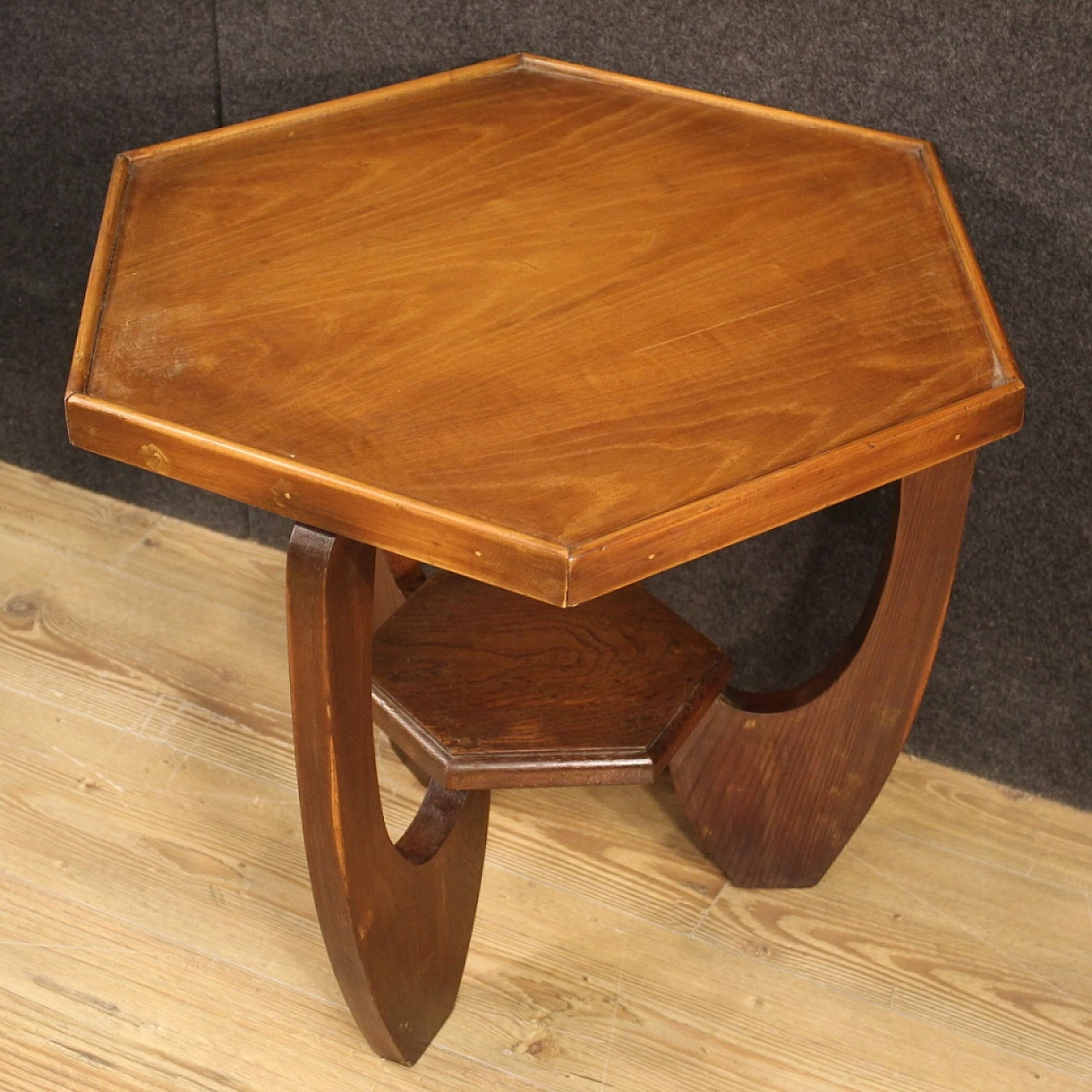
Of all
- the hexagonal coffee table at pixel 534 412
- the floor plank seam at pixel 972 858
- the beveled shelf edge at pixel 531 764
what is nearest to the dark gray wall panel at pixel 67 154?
the hexagonal coffee table at pixel 534 412

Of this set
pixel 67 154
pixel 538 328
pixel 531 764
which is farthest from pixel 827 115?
pixel 67 154

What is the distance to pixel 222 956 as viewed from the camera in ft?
3.78

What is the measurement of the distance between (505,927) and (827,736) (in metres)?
0.33


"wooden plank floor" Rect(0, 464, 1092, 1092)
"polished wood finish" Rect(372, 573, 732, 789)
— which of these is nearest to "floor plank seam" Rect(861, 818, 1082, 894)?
"wooden plank floor" Rect(0, 464, 1092, 1092)

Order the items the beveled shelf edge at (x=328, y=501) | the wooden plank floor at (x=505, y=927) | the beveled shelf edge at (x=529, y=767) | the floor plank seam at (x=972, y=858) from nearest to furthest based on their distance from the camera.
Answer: the beveled shelf edge at (x=328, y=501)
the beveled shelf edge at (x=529, y=767)
the wooden plank floor at (x=505, y=927)
the floor plank seam at (x=972, y=858)

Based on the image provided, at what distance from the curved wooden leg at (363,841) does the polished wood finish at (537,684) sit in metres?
0.08

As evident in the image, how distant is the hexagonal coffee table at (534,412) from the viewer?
72cm

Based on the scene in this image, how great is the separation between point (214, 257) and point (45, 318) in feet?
2.66

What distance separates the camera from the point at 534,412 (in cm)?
75

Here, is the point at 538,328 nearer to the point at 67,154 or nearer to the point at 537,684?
the point at 537,684

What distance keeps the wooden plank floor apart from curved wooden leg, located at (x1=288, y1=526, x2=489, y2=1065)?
0.08 metres

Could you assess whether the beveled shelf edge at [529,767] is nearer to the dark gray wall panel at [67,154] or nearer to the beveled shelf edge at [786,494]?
the beveled shelf edge at [786,494]

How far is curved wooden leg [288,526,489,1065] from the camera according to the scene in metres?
0.81

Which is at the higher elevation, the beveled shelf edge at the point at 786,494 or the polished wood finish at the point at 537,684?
the beveled shelf edge at the point at 786,494
